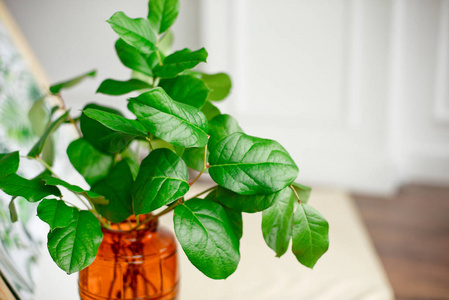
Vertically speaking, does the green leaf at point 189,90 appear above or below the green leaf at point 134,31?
below

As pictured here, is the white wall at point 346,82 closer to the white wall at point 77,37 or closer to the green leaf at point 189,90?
the white wall at point 77,37

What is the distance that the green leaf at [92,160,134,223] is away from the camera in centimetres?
47

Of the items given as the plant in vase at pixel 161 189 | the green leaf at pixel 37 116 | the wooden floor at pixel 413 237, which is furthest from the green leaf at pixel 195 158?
the wooden floor at pixel 413 237

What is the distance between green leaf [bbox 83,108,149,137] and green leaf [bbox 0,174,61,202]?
3.9 inches

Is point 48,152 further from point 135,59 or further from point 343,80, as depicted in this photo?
point 343,80

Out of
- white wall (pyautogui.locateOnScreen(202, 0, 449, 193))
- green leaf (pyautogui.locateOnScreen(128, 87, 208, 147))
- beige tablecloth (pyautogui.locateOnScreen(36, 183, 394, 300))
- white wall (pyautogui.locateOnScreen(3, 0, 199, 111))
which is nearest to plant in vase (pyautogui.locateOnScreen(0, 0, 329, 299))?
green leaf (pyautogui.locateOnScreen(128, 87, 208, 147))

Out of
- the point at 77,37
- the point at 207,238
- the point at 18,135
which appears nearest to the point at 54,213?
the point at 207,238

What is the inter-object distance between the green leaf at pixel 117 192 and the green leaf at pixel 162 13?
0.49 feet

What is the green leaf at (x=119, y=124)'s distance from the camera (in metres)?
0.38

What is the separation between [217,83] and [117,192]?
18cm

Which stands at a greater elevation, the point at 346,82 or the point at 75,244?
the point at 75,244

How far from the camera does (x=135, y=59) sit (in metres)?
0.49

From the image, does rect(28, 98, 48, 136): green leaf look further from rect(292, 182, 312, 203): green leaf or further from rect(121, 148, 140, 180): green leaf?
rect(292, 182, 312, 203): green leaf

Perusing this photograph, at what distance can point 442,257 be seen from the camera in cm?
144
